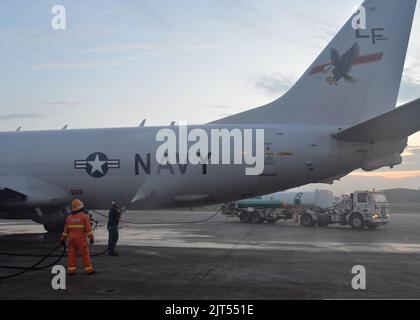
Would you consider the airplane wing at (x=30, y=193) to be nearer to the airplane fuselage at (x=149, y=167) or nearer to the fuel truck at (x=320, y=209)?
the airplane fuselage at (x=149, y=167)

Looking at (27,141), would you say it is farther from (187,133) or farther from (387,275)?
(387,275)

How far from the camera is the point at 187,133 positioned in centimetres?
1538

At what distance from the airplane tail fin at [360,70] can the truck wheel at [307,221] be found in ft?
54.7

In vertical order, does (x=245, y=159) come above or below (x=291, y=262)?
above

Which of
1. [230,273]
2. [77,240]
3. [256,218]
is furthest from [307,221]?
[77,240]

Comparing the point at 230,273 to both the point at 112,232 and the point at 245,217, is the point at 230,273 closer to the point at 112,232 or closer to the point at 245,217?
the point at 112,232

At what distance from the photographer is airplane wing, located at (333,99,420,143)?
464 inches

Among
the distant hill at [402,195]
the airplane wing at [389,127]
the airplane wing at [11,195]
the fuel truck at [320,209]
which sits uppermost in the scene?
the airplane wing at [389,127]

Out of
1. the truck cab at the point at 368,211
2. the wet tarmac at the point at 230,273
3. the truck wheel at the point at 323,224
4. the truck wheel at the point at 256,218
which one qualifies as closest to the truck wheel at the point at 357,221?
the truck cab at the point at 368,211

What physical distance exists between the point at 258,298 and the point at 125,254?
7.37m

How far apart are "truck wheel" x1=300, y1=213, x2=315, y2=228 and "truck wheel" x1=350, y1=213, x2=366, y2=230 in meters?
3.26

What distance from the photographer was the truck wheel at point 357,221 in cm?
2750
